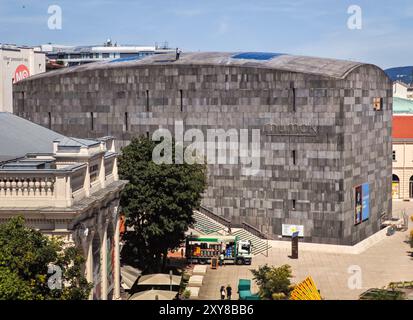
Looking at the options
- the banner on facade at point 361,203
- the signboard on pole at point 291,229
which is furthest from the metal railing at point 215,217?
the banner on facade at point 361,203

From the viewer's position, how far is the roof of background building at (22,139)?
4059 centimetres

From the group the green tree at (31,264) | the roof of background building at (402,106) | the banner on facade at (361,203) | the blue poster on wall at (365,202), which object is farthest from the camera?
the roof of background building at (402,106)

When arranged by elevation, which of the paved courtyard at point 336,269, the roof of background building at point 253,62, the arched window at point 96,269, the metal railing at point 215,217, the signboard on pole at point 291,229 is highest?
the roof of background building at point 253,62

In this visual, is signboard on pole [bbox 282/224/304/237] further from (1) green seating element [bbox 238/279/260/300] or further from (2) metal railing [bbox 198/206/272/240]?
(1) green seating element [bbox 238/279/260/300]

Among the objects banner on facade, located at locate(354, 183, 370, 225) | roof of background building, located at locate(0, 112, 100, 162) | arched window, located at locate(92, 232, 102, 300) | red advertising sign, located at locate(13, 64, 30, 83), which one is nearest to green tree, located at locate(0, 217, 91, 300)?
arched window, located at locate(92, 232, 102, 300)

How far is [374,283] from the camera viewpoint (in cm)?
6109

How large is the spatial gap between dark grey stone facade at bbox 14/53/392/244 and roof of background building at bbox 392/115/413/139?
28198mm

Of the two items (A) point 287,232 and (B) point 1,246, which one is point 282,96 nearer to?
(A) point 287,232

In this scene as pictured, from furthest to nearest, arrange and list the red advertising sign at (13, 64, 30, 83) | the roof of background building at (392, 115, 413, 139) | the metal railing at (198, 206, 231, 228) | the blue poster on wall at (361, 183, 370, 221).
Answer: the red advertising sign at (13, 64, 30, 83)
the roof of background building at (392, 115, 413, 139)
the blue poster on wall at (361, 183, 370, 221)
the metal railing at (198, 206, 231, 228)

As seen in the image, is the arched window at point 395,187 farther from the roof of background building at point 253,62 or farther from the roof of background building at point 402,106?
the roof of background building at point 253,62

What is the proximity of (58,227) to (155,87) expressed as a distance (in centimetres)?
5173

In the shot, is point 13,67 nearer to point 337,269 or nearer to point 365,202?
point 365,202

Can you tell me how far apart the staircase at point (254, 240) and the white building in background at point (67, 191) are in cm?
3171

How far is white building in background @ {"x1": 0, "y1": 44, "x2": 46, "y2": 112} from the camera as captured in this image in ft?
372
